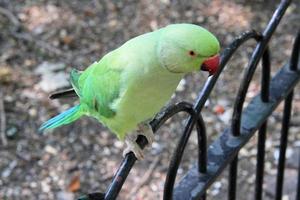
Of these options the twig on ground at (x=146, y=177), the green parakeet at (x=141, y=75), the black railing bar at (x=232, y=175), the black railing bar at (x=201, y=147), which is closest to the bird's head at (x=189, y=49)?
the green parakeet at (x=141, y=75)

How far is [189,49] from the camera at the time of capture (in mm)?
965

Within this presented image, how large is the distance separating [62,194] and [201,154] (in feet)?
4.47

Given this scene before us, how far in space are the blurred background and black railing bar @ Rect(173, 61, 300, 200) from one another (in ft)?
3.68

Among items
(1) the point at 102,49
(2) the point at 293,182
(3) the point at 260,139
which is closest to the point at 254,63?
(3) the point at 260,139

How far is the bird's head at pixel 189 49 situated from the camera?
94cm

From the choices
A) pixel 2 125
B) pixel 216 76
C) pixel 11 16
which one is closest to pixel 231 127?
pixel 216 76

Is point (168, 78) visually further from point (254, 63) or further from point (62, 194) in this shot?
point (62, 194)

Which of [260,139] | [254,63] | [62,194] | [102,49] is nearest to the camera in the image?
[254,63]

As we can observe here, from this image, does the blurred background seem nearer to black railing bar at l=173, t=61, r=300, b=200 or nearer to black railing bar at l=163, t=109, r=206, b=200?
black railing bar at l=173, t=61, r=300, b=200

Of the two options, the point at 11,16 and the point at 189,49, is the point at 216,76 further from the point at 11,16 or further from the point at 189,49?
the point at 11,16

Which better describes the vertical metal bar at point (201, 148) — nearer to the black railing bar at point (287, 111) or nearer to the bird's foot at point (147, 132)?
the bird's foot at point (147, 132)

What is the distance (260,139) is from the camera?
4.23ft

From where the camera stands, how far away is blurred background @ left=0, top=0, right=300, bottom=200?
7.92ft

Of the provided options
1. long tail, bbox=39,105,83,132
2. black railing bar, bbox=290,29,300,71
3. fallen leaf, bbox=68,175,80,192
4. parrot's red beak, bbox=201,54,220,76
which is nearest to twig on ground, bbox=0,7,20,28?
fallen leaf, bbox=68,175,80,192
